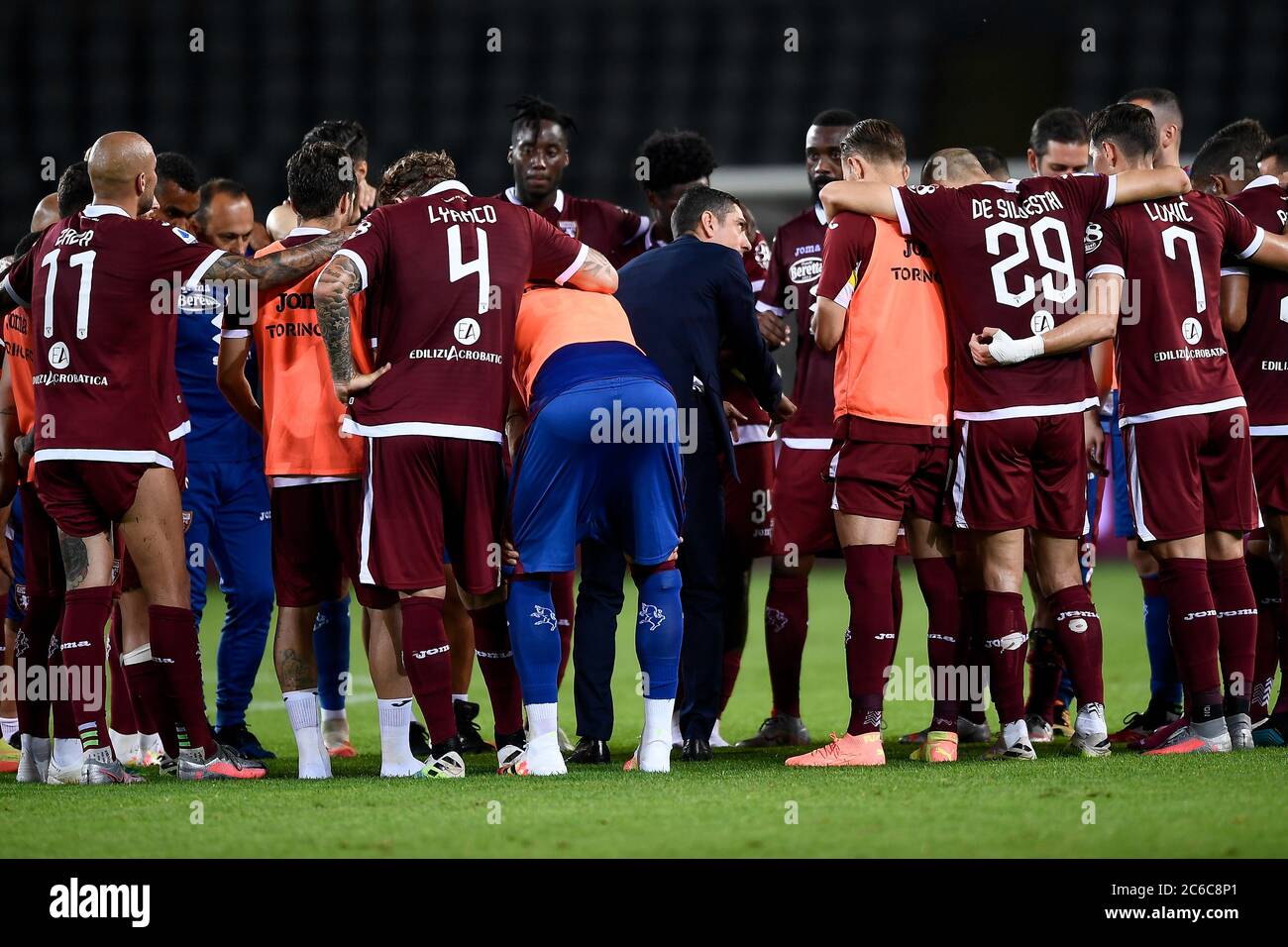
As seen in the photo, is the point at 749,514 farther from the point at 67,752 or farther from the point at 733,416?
the point at 67,752

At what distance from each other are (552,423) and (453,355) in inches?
16.0

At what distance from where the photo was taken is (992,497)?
17.6 feet

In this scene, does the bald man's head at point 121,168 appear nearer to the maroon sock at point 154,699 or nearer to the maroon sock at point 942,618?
the maroon sock at point 154,699

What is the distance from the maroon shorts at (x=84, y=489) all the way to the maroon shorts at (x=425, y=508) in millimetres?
833

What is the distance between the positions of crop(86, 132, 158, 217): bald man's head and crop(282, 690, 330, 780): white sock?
1801 millimetres

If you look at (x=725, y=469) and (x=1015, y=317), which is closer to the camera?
(x=1015, y=317)

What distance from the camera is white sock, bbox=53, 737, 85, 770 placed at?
5250 millimetres

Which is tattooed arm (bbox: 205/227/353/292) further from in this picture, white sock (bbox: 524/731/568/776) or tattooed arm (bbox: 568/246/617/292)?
white sock (bbox: 524/731/568/776)

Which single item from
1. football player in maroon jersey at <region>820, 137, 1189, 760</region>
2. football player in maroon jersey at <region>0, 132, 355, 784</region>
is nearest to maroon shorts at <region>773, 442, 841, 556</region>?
football player in maroon jersey at <region>820, 137, 1189, 760</region>

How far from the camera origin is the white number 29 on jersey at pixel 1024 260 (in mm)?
5375

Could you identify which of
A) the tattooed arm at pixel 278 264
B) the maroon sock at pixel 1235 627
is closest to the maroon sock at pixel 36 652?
the tattooed arm at pixel 278 264
